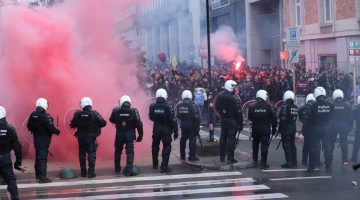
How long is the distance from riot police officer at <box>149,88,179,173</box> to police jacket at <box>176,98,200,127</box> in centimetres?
68

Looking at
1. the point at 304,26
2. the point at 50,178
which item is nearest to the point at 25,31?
the point at 50,178

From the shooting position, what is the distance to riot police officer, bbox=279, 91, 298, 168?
11281 mm

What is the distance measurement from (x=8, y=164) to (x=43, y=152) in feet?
5.98

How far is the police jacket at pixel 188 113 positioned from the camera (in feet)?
38.3

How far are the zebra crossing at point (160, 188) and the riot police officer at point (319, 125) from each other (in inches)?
61.2

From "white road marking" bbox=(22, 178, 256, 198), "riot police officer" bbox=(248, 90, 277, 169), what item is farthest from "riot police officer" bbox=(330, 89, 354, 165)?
"white road marking" bbox=(22, 178, 256, 198)

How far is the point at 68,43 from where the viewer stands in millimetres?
12297

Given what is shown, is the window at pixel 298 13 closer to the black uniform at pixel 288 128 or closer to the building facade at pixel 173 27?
the building facade at pixel 173 27

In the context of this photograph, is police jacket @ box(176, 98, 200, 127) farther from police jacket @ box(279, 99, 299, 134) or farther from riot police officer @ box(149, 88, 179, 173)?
police jacket @ box(279, 99, 299, 134)

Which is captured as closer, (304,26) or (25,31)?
(25,31)

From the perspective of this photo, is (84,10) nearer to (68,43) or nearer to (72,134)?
(68,43)

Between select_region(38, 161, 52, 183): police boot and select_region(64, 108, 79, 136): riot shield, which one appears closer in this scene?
select_region(38, 161, 52, 183): police boot

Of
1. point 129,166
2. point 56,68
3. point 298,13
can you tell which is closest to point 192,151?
point 129,166

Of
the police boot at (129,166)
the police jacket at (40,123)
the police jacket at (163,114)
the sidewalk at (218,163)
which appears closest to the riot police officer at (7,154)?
the police jacket at (40,123)
